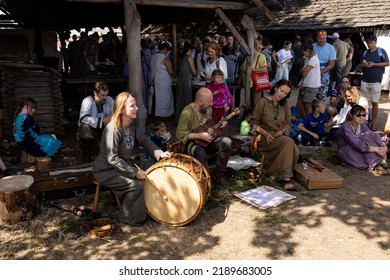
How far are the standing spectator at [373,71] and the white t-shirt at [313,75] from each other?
135cm

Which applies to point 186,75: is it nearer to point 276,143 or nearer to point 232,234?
point 276,143

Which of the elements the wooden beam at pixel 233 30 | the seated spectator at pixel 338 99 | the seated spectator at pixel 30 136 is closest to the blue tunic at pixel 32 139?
the seated spectator at pixel 30 136

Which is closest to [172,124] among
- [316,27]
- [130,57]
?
[130,57]

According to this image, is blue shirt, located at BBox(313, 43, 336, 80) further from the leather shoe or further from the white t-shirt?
the leather shoe

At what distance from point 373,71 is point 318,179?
15.2ft

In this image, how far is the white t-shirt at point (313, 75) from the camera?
840cm

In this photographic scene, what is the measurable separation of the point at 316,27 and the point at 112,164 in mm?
14394

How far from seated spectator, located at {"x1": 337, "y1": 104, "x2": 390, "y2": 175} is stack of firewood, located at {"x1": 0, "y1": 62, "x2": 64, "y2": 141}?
19.3ft

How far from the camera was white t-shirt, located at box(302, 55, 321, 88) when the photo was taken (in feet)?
27.6

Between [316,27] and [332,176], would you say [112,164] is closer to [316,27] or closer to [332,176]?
[332,176]

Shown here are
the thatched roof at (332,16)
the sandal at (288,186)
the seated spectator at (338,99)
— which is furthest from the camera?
the thatched roof at (332,16)

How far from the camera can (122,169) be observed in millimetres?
4238

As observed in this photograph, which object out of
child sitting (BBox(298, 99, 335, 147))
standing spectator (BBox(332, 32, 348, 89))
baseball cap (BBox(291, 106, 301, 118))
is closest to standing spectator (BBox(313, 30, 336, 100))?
baseball cap (BBox(291, 106, 301, 118))

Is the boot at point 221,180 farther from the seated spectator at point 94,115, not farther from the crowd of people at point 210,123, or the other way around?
the seated spectator at point 94,115
